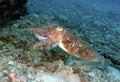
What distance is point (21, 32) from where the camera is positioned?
5922 millimetres

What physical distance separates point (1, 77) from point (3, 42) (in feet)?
4.32

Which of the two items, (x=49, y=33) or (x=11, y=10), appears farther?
(x=11, y=10)

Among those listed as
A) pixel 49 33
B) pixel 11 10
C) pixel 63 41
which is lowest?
pixel 11 10

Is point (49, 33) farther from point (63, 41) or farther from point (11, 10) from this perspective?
point (11, 10)

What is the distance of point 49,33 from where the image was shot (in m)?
4.46

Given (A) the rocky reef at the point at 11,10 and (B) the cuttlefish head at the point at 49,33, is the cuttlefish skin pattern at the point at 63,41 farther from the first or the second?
(A) the rocky reef at the point at 11,10

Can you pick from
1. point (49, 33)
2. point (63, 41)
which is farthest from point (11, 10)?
point (63, 41)

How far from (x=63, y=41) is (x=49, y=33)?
31 cm

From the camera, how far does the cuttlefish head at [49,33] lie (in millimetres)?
4387

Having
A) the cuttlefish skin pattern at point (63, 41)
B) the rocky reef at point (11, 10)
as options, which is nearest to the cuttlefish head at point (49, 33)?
the cuttlefish skin pattern at point (63, 41)

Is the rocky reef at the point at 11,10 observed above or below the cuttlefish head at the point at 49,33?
below

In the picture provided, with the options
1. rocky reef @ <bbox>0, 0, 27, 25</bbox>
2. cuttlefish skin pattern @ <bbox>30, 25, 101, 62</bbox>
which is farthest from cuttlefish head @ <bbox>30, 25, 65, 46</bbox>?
rocky reef @ <bbox>0, 0, 27, 25</bbox>

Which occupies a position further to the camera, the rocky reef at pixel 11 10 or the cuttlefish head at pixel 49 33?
the rocky reef at pixel 11 10

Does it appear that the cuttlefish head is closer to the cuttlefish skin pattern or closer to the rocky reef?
the cuttlefish skin pattern
